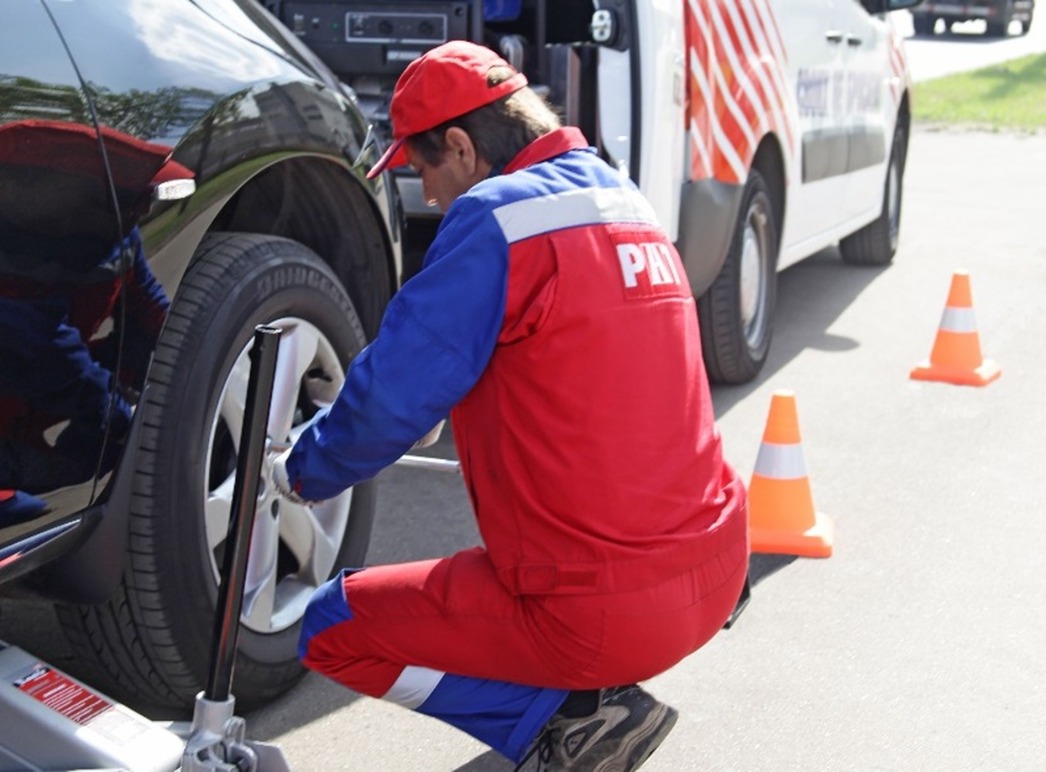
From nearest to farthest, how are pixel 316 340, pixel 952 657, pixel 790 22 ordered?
1. pixel 316 340
2. pixel 952 657
3. pixel 790 22

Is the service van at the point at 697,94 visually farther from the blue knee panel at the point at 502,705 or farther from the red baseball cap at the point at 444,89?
the blue knee panel at the point at 502,705

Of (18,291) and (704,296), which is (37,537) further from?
(704,296)

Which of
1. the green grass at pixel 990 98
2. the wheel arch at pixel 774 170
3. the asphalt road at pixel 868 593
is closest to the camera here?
the asphalt road at pixel 868 593

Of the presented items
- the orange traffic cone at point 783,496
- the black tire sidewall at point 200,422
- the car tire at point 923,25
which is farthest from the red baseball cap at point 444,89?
the car tire at point 923,25

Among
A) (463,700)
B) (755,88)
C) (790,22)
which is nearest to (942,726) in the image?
(463,700)

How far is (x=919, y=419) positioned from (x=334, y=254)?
2.70 meters

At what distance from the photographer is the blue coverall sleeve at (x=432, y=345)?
2475mm

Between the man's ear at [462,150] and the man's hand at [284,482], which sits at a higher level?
the man's ear at [462,150]

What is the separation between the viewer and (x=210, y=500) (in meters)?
3.00

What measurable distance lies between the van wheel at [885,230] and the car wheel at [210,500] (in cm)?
540

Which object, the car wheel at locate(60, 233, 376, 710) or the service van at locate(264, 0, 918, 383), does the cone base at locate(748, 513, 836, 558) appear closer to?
the service van at locate(264, 0, 918, 383)

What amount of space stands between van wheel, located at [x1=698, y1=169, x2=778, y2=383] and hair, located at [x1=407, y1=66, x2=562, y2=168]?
117 inches

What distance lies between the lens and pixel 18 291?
242cm

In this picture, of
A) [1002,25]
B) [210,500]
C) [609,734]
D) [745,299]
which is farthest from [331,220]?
[1002,25]
